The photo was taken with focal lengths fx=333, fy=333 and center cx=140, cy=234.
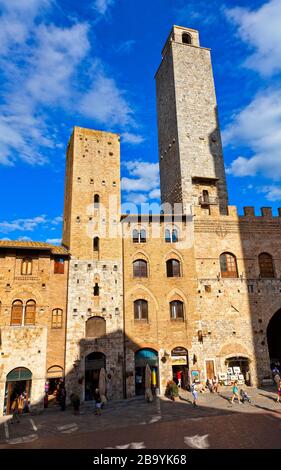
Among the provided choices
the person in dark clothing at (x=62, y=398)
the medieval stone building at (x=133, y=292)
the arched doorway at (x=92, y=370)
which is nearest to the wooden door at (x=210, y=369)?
the medieval stone building at (x=133, y=292)

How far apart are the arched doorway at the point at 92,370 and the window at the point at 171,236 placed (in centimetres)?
1027

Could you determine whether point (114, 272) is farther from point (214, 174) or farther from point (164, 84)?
point (164, 84)

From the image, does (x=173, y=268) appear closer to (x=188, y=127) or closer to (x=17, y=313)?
(x=17, y=313)

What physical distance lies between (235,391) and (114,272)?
11.6m

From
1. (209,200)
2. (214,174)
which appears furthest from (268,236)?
(214,174)

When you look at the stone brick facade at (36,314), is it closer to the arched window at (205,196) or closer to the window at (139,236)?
the window at (139,236)

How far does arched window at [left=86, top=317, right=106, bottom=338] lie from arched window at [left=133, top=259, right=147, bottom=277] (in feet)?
14.6

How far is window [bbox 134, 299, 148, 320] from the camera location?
2548cm

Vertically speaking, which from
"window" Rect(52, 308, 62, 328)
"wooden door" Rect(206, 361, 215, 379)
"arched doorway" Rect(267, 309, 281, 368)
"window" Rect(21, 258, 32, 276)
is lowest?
"wooden door" Rect(206, 361, 215, 379)

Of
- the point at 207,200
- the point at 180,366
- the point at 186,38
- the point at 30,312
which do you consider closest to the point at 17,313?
the point at 30,312

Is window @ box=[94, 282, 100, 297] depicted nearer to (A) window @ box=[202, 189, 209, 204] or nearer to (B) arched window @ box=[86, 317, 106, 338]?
(B) arched window @ box=[86, 317, 106, 338]

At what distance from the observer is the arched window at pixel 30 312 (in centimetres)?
Result: 2297

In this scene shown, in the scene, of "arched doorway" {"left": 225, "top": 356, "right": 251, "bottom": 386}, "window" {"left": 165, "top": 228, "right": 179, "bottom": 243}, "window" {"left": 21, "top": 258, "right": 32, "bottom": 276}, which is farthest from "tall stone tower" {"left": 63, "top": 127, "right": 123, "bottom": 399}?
"arched doorway" {"left": 225, "top": 356, "right": 251, "bottom": 386}

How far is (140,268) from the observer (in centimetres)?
2662
